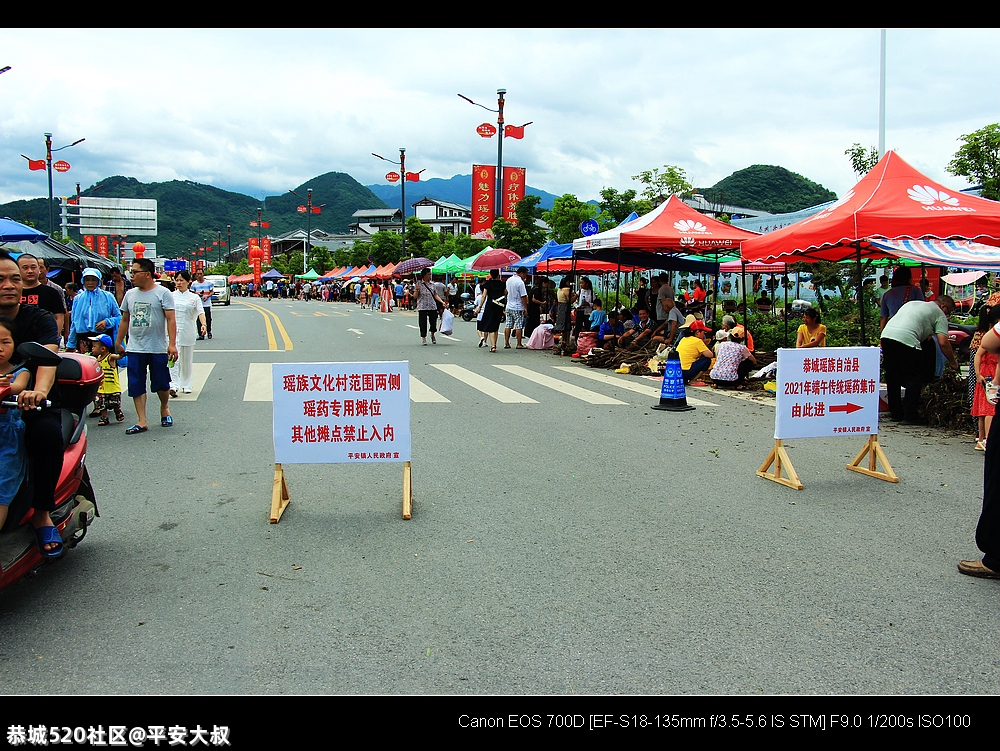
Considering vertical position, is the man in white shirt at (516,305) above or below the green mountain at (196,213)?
below

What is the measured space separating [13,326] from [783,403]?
583 cm

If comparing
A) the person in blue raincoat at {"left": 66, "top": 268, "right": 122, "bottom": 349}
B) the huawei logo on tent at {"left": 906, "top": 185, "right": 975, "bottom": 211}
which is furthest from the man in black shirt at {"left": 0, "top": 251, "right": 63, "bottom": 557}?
the huawei logo on tent at {"left": 906, "top": 185, "right": 975, "bottom": 211}

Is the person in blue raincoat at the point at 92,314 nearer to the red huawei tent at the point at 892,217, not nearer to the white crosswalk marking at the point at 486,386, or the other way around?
the white crosswalk marking at the point at 486,386

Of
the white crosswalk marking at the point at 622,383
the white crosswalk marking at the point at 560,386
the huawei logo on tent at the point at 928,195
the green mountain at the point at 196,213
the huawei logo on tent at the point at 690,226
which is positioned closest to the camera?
the huawei logo on tent at the point at 928,195

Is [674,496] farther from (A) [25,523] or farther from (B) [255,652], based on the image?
(A) [25,523]

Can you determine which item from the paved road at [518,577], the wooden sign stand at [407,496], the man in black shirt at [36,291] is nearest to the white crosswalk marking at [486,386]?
the paved road at [518,577]

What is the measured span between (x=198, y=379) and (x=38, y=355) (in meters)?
9.50

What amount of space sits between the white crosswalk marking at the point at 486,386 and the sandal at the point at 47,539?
713 centimetres

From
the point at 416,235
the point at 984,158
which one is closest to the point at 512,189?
the point at 984,158

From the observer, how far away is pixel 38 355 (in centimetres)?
385

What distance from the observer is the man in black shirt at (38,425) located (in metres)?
3.87
